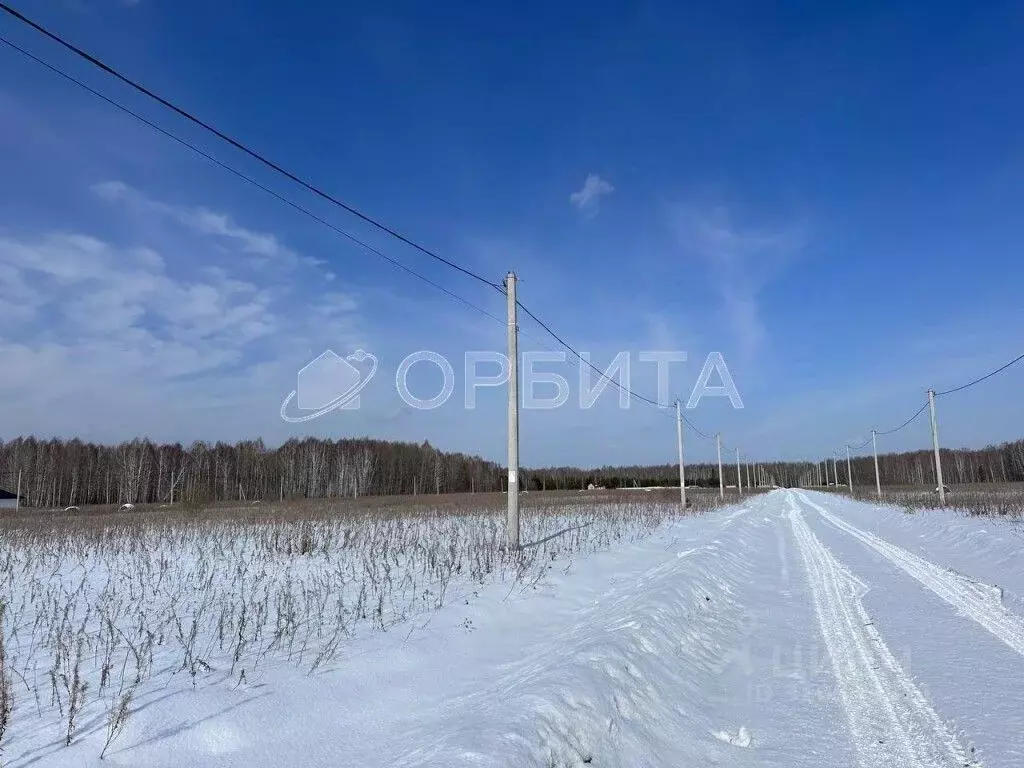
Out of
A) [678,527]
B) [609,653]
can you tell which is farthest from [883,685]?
[678,527]

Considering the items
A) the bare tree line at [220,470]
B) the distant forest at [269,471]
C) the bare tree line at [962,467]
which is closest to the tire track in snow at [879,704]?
the distant forest at [269,471]

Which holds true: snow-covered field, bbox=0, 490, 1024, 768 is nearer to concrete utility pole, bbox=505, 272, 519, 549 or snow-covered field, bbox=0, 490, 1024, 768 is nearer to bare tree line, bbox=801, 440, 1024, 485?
concrete utility pole, bbox=505, 272, 519, 549

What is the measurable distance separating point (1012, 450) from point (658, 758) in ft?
506

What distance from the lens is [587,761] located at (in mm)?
3180

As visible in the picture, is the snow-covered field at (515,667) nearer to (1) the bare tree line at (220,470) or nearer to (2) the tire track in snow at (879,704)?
(2) the tire track in snow at (879,704)

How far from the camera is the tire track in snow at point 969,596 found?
6036 millimetres

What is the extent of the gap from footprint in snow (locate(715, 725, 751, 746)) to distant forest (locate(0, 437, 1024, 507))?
1980 inches

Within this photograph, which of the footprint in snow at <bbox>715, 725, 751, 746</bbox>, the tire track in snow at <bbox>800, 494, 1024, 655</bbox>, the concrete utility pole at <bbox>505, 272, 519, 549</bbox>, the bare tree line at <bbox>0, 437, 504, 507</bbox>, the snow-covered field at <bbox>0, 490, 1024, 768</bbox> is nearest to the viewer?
the snow-covered field at <bbox>0, 490, 1024, 768</bbox>

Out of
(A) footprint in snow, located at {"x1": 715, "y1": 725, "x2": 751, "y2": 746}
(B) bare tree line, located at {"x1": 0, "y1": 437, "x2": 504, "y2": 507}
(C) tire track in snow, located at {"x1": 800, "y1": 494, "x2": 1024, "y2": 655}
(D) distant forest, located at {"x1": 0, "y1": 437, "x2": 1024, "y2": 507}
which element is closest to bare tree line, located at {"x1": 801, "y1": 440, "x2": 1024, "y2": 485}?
(D) distant forest, located at {"x1": 0, "y1": 437, "x2": 1024, "y2": 507}

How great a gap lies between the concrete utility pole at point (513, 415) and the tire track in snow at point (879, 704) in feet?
17.4

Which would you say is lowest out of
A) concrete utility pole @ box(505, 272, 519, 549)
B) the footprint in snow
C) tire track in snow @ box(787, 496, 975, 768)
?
the footprint in snow

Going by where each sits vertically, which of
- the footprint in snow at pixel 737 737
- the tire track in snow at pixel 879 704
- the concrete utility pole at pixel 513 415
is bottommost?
the footprint in snow at pixel 737 737

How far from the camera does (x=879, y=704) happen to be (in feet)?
13.4

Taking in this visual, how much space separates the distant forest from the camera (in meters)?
73.8
